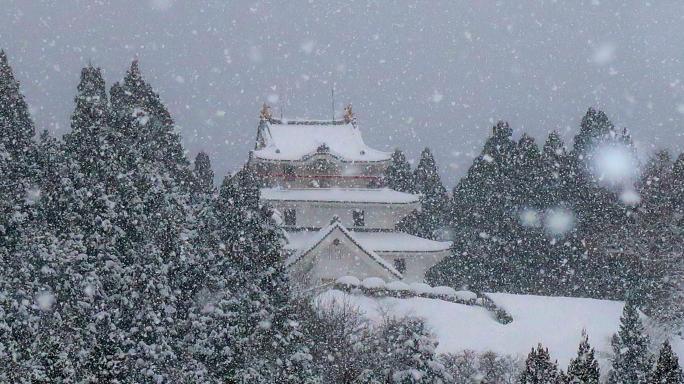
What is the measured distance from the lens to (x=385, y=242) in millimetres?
41719

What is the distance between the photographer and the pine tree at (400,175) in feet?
201

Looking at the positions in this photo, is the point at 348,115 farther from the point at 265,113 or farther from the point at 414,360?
the point at 414,360

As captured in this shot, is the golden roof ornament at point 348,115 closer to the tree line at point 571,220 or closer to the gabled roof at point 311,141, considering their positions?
the gabled roof at point 311,141

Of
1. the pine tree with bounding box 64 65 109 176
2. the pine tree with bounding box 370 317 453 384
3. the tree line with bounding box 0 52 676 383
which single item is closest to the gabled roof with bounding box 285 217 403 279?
the tree line with bounding box 0 52 676 383

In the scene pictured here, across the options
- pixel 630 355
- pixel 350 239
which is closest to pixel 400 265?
pixel 350 239

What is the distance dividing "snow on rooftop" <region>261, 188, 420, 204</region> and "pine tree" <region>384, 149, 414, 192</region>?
16.8 m

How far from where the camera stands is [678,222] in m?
37.0

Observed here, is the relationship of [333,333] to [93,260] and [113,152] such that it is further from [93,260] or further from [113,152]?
[113,152]

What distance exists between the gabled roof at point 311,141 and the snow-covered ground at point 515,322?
13.9 meters

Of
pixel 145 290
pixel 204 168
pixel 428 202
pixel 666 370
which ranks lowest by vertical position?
pixel 666 370

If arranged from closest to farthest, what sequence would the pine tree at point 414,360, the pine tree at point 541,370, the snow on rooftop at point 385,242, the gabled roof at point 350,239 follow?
the pine tree at point 541,370 → the pine tree at point 414,360 → the gabled roof at point 350,239 → the snow on rooftop at point 385,242

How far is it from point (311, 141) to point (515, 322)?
805 inches

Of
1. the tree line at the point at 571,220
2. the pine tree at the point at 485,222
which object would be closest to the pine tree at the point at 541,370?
the tree line at the point at 571,220

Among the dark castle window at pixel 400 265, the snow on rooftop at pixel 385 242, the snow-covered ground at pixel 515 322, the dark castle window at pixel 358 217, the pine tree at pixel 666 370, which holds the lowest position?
the pine tree at pixel 666 370
